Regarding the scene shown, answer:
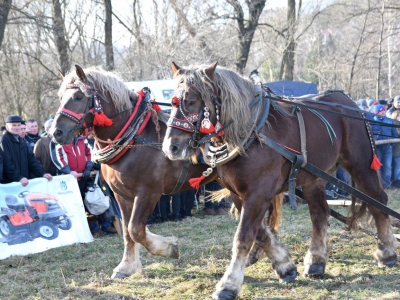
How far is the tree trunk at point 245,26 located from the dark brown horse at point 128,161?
1221 cm

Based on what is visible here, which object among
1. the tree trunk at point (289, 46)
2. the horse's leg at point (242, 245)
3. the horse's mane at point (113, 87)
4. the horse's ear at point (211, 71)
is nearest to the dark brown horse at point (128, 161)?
the horse's mane at point (113, 87)

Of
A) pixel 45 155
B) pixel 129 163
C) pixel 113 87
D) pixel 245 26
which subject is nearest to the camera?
pixel 129 163

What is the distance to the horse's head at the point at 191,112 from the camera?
362cm

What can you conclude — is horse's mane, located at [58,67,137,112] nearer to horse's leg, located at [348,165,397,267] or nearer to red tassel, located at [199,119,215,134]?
red tassel, located at [199,119,215,134]

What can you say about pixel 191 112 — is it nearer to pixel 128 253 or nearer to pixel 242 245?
pixel 242 245

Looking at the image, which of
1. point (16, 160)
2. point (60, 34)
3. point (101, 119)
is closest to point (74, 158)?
point (16, 160)

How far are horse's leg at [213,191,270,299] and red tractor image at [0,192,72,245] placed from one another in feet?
11.3

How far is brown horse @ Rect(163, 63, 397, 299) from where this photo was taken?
12.1 feet

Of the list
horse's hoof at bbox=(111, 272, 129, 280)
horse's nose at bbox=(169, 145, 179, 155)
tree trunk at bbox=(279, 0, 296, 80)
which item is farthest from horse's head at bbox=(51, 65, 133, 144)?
tree trunk at bbox=(279, 0, 296, 80)

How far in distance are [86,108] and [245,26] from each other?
1339 cm

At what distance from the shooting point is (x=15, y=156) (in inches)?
264

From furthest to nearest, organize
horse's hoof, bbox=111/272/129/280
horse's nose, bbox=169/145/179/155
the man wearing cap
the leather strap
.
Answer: the man wearing cap → horse's hoof, bbox=111/272/129/280 → the leather strap → horse's nose, bbox=169/145/179/155

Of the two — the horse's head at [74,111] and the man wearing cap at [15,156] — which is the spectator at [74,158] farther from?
the horse's head at [74,111]

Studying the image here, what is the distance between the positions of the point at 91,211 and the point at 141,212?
8.80 feet
